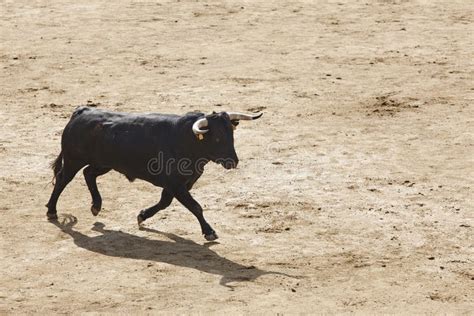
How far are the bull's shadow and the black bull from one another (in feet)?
0.88

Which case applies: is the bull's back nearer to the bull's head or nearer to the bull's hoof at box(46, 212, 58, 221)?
the bull's head

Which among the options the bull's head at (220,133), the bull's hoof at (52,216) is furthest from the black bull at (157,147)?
the bull's hoof at (52,216)

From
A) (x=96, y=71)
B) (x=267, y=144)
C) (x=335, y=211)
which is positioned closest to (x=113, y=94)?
(x=96, y=71)

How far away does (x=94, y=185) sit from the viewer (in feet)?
45.0

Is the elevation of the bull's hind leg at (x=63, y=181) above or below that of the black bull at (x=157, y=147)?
below

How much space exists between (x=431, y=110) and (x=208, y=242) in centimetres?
560

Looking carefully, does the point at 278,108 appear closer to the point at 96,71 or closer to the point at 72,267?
the point at 96,71

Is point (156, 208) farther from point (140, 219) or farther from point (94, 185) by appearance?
point (94, 185)

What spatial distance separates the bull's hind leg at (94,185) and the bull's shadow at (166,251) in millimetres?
177

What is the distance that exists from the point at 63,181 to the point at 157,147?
137 centimetres

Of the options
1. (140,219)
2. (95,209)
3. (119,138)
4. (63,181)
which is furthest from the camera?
(63,181)

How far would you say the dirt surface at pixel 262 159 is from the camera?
1173 centimetres

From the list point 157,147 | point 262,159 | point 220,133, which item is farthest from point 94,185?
point 262,159

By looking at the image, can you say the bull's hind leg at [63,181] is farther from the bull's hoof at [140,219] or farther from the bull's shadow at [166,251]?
the bull's hoof at [140,219]
